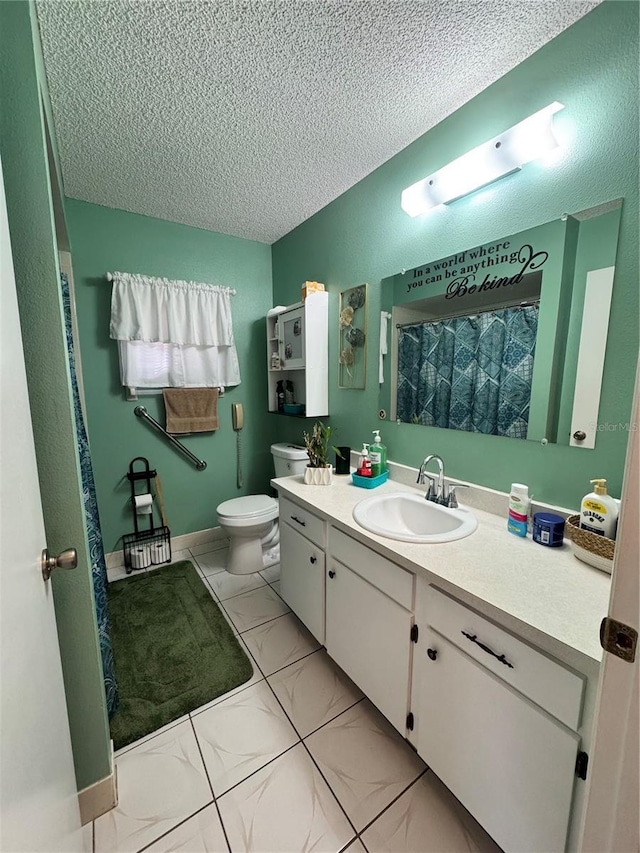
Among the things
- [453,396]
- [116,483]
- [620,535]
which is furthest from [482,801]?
[116,483]

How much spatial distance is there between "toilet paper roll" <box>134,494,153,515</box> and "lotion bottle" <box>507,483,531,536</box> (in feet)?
7.37

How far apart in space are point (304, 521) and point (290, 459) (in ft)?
2.85

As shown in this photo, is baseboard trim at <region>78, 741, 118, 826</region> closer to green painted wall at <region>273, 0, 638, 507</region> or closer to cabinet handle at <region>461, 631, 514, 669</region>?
cabinet handle at <region>461, 631, 514, 669</region>

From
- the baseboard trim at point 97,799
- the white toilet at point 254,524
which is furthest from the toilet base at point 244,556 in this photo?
the baseboard trim at point 97,799

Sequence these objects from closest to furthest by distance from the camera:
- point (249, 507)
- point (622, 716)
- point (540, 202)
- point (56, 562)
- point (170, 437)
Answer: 1. point (622, 716)
2. point (56, 562)
3. point (540, 202)
4. point (249, 507)
5. point (170, 437)

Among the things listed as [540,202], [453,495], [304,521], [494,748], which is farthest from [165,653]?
[540,202]

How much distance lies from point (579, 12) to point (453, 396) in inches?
49.5

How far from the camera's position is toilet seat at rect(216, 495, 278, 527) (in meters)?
2.14

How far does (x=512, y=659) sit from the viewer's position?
799 mm

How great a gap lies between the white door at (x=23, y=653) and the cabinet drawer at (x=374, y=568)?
90 centimetres

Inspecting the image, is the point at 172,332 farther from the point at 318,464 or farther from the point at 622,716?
the point at 622,716

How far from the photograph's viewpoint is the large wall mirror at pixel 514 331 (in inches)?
42.3

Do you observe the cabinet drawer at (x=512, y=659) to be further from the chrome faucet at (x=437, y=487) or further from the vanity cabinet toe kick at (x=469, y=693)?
the chrome faucet at (x=437, y=487)

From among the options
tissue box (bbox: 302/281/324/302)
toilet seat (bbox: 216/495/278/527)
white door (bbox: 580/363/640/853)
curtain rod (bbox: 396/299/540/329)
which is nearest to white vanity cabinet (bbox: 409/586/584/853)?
white door (bbox: 580/363/640/853)
